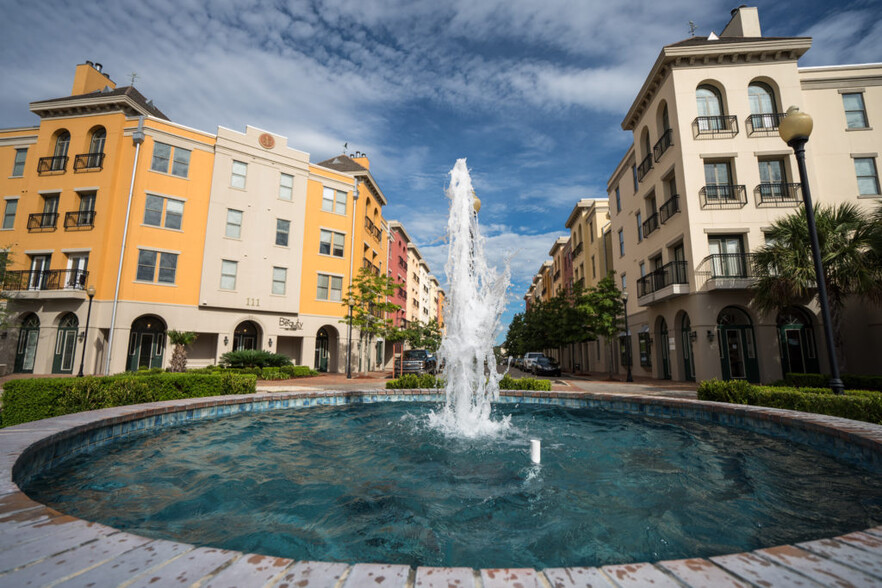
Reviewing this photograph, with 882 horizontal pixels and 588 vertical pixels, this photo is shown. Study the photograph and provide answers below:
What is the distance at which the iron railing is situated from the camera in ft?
66.8

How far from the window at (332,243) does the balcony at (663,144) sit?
22349mm

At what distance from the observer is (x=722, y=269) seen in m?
19.2

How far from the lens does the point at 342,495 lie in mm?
4762

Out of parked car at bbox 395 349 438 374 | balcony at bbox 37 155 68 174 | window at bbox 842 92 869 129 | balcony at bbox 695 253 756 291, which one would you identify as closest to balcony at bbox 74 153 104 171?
balcony at bbox 37 155 68 174

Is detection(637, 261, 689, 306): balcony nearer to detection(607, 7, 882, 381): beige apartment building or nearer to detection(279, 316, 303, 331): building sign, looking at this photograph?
detection(607, 7, 882, 381): beige apartment building

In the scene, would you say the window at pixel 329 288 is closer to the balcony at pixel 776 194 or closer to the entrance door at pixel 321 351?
the entrance door at pixel 321 351

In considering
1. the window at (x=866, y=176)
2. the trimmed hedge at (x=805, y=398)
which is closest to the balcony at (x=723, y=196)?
the window at (x=866, y=176)

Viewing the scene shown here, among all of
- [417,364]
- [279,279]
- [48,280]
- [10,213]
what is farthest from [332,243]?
[10,213]

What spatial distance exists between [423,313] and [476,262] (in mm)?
61506

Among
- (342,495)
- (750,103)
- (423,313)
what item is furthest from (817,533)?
(423,313)

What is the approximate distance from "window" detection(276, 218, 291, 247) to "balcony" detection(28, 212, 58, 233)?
12.6m

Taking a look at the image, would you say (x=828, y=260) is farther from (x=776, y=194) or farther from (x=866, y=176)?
(x=866, y=176)

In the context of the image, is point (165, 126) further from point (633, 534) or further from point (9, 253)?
point (633, 534)

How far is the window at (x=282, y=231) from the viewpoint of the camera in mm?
28234
